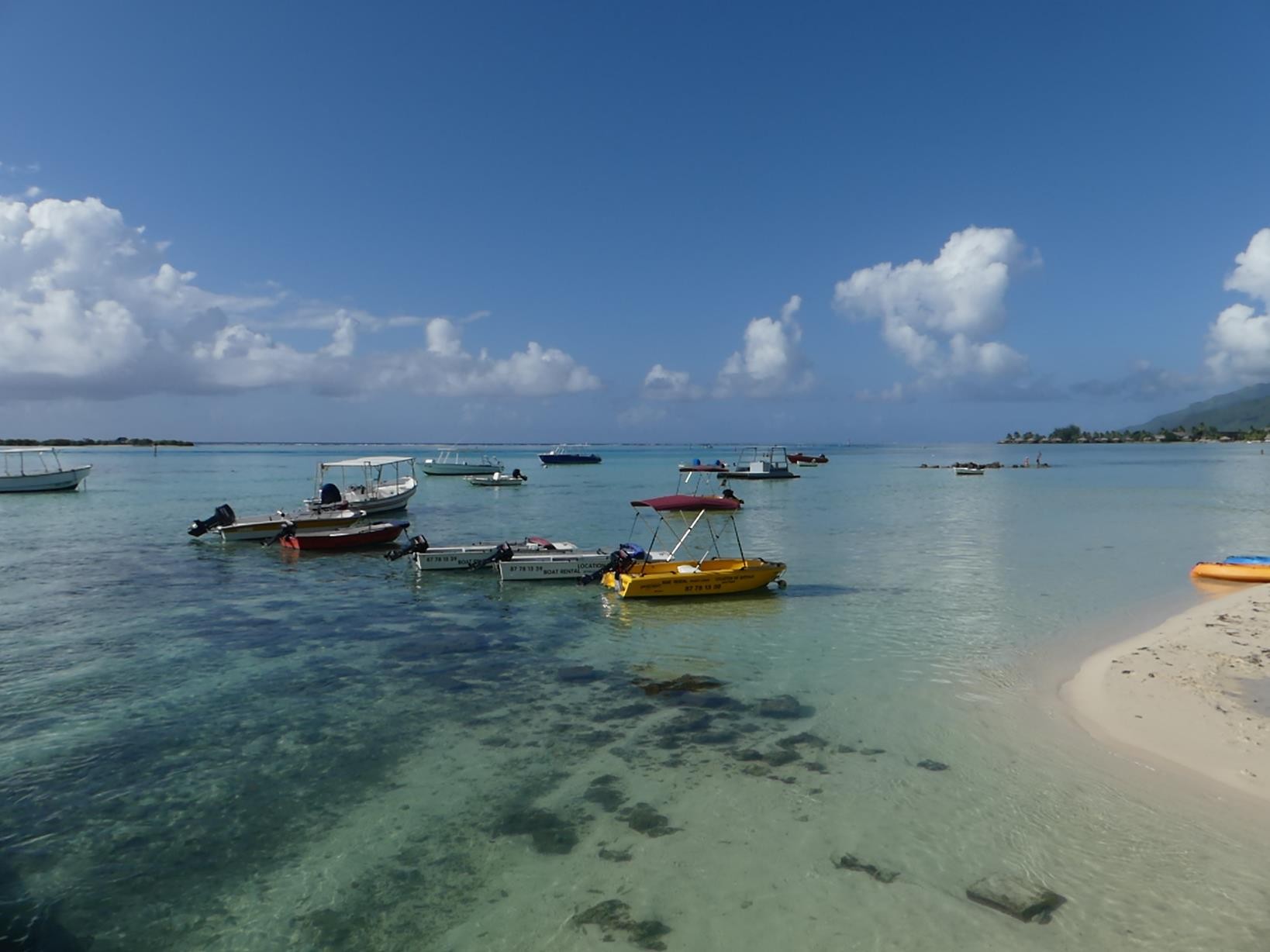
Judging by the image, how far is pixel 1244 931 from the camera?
6617 millimetres

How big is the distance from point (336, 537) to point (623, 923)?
86.4 feet

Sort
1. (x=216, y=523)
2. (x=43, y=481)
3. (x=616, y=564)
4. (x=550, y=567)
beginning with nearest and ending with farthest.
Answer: (x=616, y=564) < (x=550, y=567) < (x=216, y=523) < (x=43, y=481)

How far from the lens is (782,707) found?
12367 millimetres

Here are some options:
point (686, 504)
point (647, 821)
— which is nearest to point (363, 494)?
point (686, 504)

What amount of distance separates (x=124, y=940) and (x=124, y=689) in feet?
27.1

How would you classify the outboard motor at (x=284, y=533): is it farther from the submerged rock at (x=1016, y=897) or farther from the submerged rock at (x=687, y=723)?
the submerged rock at (x=1016, y=897)

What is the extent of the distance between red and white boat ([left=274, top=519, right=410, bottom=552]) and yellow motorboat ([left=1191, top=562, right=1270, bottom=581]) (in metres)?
29.3

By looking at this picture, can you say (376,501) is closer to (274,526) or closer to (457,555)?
(274,526)

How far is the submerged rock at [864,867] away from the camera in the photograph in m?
7.60

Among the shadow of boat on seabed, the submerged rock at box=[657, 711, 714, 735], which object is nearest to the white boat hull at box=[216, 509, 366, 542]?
the submerged rock at box=[657, 711, 714, 735]

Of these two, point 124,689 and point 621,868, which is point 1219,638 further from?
point 124,689

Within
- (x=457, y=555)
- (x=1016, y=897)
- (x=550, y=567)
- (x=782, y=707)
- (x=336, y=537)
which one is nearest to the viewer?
(x=1016, y=897)

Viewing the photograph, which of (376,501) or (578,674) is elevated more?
(376,501)

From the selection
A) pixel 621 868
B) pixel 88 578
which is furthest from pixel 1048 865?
pixel 88 578
